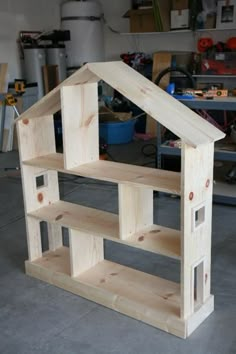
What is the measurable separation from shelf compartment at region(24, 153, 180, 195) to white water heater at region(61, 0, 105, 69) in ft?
15.5

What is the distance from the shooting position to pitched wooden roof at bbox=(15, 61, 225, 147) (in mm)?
1866

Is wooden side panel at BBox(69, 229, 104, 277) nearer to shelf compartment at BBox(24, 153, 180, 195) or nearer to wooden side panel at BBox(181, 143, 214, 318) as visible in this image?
shelf compartment at BBox(24, 153, 180, 195)

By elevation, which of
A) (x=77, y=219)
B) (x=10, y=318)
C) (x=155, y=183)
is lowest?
(x=10, y=318)

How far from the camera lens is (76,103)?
7.39 feet

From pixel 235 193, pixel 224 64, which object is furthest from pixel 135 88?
pixel 224 64

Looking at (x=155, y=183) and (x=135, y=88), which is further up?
(x=135, y=88)

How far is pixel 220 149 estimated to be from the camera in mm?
3633

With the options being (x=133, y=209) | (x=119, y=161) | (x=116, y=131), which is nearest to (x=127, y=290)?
(x=133, y=209)

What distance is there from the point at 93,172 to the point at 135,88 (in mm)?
486

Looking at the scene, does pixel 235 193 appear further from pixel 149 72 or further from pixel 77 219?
pixel 149 72

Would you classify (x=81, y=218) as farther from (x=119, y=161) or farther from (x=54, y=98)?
(x=119, y=161)

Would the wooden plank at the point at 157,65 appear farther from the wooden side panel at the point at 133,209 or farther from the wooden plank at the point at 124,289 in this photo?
the wooden side panel at the point at 133,209

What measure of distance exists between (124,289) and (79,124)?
884 mm

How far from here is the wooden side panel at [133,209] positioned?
6.95 feet
